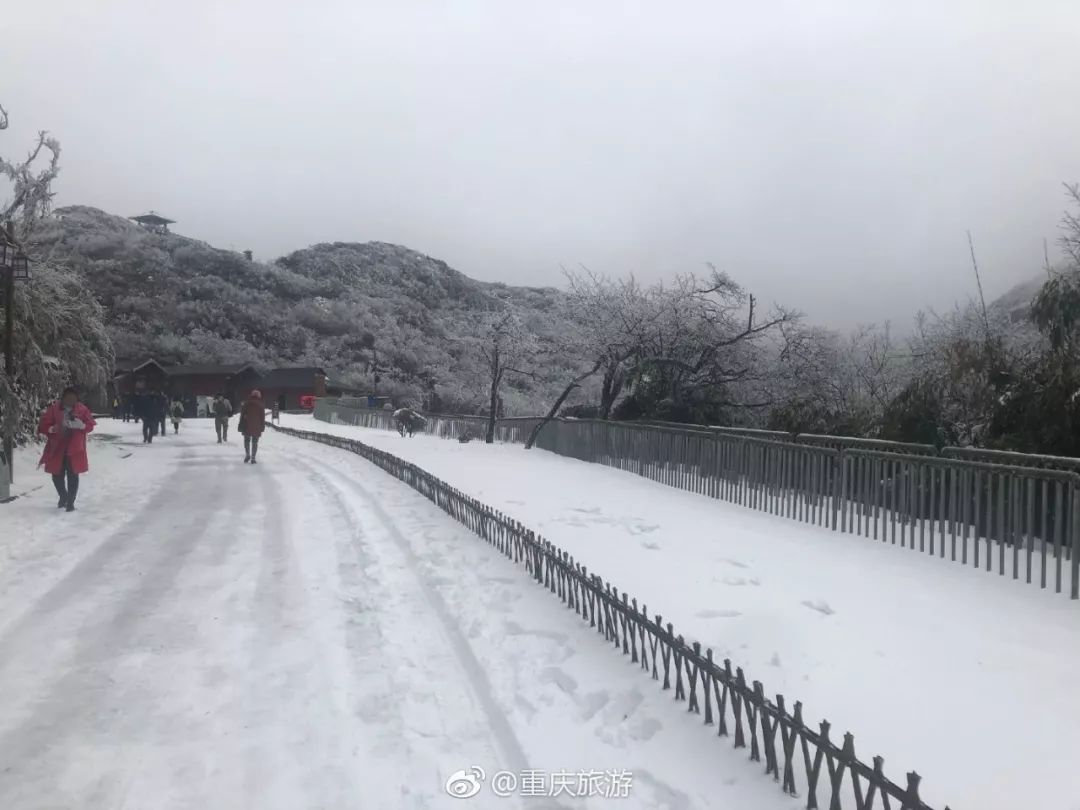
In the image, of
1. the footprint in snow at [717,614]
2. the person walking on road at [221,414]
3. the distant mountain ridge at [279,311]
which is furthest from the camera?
the distant mountain ridge at [279,311]

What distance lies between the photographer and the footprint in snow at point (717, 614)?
6504 mm

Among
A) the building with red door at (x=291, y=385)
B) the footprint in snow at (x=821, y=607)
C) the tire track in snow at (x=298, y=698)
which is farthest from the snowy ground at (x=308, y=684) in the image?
the building with red door at (x=291, y=385)

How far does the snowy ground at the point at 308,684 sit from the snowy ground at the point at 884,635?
0.89 m

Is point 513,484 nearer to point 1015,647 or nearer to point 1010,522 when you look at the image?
point 1010,522

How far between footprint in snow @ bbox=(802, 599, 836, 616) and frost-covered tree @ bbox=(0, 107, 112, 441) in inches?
513

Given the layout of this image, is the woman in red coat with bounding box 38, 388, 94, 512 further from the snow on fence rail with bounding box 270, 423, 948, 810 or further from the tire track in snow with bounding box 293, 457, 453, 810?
the snow on fence rail with bounding box 270, 423, 948, 810

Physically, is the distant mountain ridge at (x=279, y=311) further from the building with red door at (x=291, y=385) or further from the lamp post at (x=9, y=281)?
the lamp post at (x=9, y=281)

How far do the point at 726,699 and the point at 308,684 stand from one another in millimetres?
2699

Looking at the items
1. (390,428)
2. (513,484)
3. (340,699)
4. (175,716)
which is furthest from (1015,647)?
(390,428)

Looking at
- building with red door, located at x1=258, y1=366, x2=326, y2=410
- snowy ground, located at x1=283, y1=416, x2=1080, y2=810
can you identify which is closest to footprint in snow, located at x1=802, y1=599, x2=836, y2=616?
snowy ground, located at x1=283, y1=416, x2=1080, y2=810

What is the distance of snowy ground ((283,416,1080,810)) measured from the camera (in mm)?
4234

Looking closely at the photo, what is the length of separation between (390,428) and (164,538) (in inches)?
1152

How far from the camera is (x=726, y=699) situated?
15.3 feet

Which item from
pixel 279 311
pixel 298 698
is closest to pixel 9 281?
pixel 298 698
